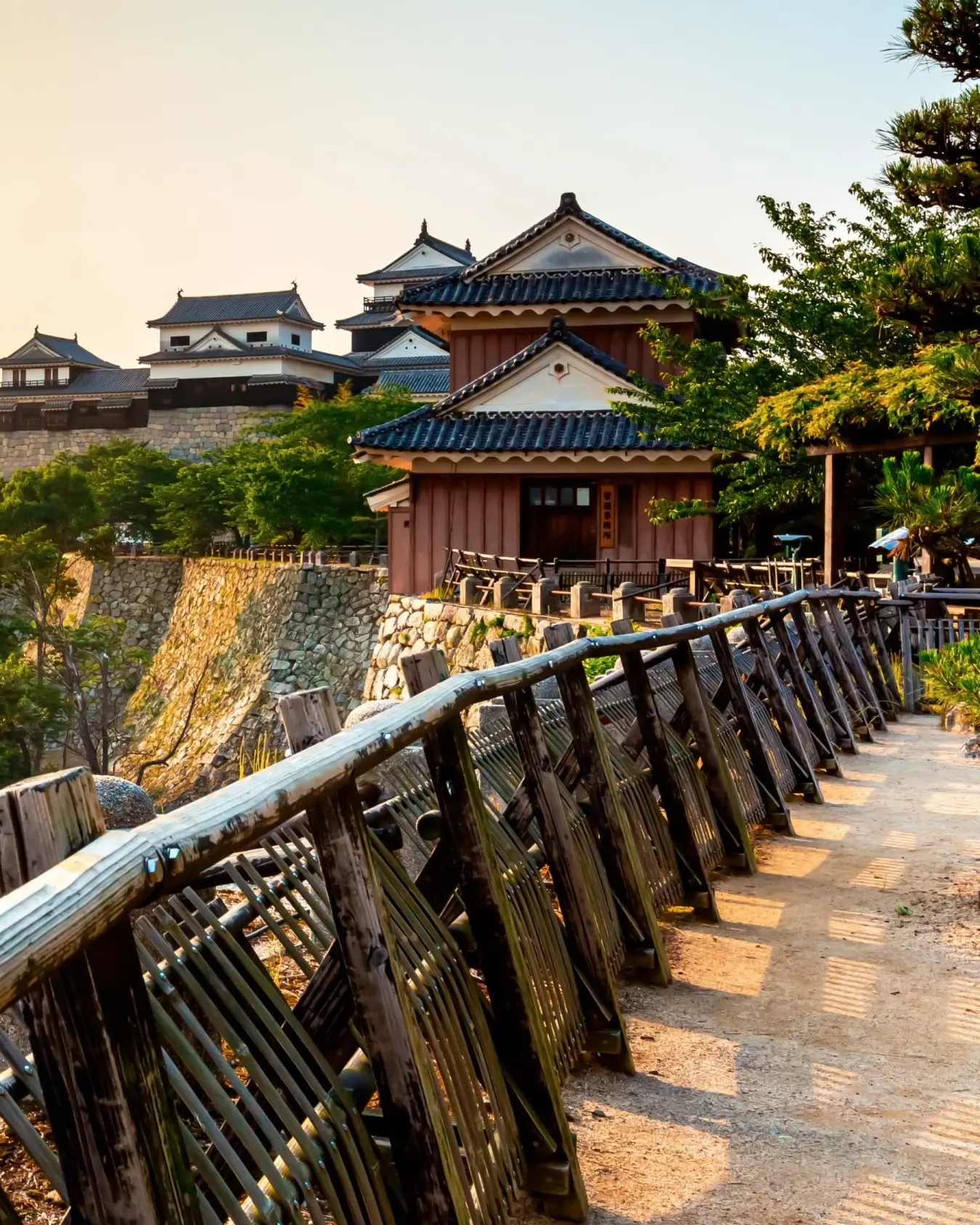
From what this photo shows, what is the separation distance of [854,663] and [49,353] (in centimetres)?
5113

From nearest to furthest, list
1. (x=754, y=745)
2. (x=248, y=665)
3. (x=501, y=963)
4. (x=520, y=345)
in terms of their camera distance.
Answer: (x=501, y=963), (x=754, y=745), (x=520, y=345), (x=248, y=665)

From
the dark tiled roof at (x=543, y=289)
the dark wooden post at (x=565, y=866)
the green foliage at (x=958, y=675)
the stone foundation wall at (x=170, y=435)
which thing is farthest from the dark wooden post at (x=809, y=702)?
the stone foundation wall at (x=170, y=435)

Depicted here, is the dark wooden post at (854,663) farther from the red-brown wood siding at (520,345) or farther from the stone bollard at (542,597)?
the red-brown wood siding at (520,345)

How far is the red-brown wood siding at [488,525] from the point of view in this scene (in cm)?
2345

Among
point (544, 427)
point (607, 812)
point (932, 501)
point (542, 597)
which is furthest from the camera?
point (544, 427)

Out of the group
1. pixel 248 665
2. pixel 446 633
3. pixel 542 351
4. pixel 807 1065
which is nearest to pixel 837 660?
pixel 807 1065

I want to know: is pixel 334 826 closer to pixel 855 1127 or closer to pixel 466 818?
pixel 466 818

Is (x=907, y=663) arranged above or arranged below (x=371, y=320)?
below

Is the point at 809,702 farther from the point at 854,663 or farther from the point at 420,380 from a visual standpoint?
the point at 420,380

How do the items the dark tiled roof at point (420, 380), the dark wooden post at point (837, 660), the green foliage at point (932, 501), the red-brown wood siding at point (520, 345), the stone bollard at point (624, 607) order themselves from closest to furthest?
the green foliage at point (932, 501) < the dark wooden post at point (837, 660) < the stone bollard at point (624, 607) < the red-brown wood siding at point (520, 345) < the dark tiled roof at point (420, 380)

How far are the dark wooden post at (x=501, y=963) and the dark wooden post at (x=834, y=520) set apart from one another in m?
13.3

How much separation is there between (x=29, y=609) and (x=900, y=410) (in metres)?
25.6

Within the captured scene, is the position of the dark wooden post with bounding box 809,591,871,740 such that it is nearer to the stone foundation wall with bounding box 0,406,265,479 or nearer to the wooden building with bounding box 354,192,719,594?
the wooden building with bounding box 354,192,719,594

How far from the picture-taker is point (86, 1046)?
1.50m
